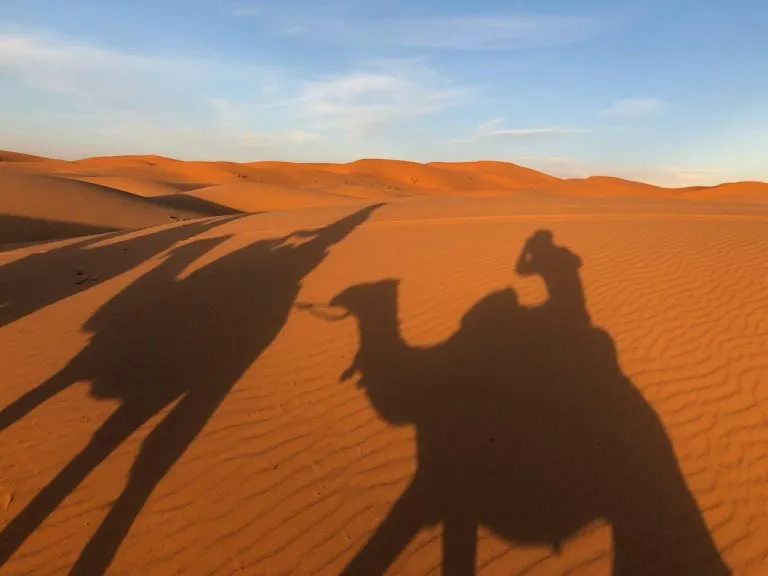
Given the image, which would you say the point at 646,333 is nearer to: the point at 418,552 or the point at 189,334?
the point at 418,552

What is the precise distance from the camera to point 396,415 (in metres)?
4.81

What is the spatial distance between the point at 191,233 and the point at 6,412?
726 centimetres

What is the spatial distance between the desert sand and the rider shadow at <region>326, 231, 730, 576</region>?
0.02m

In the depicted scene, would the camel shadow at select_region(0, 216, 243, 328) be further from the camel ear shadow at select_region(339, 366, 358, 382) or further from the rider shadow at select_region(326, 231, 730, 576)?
the rider shadow at select_region(326, 231, 730, 576)

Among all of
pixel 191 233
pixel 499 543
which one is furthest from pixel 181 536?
pixel 191 233

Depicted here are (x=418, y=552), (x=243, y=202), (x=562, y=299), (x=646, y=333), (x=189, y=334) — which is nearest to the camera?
(x=418, y=552)

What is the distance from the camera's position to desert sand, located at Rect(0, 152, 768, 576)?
3.55 meters

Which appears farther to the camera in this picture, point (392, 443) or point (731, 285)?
point (731, 285)

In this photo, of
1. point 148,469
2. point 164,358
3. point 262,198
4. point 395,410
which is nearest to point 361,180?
point 262,198

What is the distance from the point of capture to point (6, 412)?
479cm

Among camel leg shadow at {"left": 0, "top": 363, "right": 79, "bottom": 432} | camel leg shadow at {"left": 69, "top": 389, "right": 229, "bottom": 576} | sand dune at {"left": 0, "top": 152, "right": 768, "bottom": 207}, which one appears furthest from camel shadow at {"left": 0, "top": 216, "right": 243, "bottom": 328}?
sand dune at {"left": 0, "top": 152, "right": 768, "bottom": 207}

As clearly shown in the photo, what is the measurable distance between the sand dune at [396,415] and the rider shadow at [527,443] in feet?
0.06

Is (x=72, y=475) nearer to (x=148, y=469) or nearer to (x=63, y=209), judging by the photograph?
(x=148, y=469)

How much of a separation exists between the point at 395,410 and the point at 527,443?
118cm
